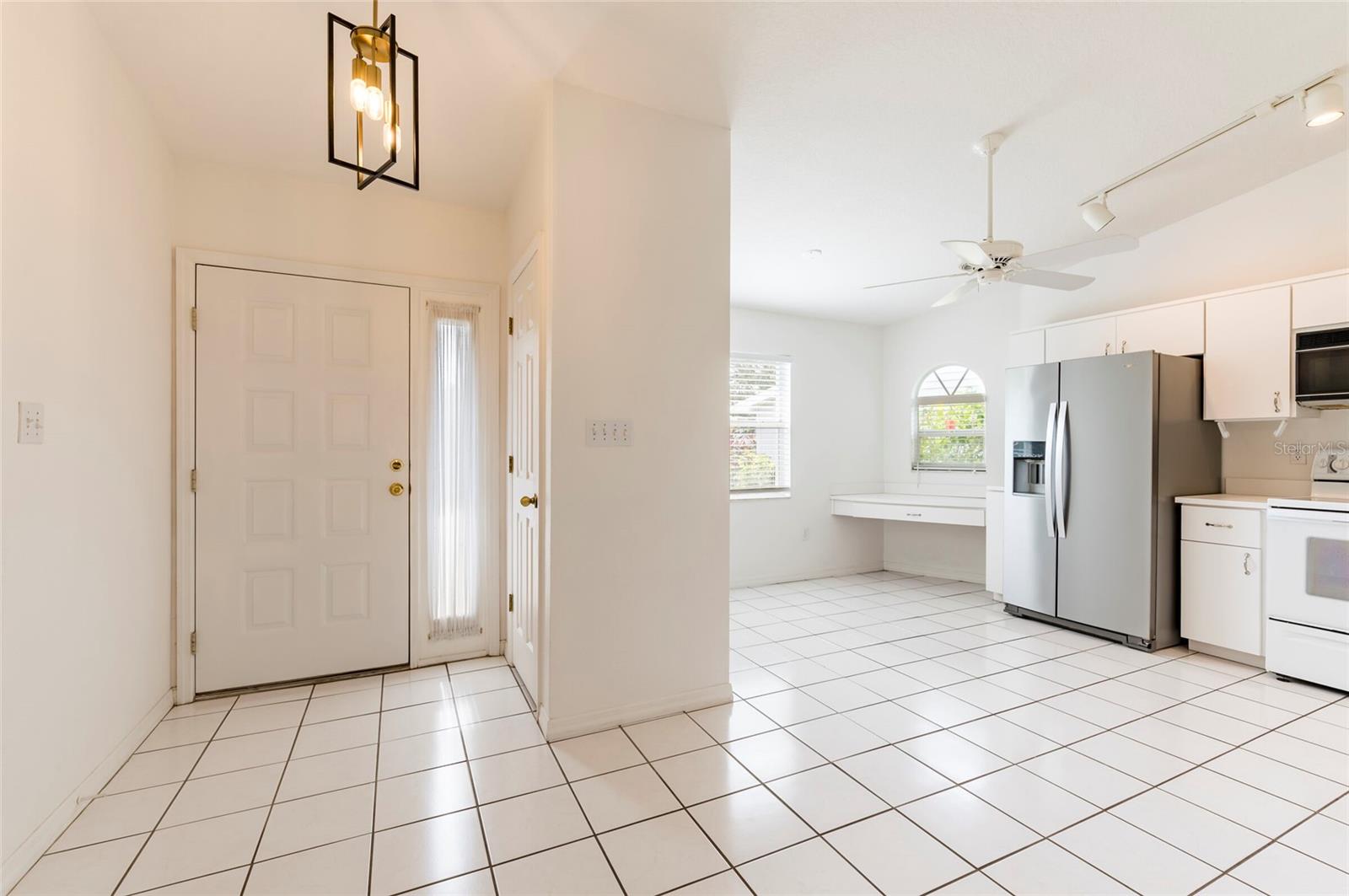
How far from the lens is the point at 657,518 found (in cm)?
269

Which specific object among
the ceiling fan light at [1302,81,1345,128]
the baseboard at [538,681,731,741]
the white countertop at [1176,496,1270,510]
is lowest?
the baseboard at [538,681,731,741]

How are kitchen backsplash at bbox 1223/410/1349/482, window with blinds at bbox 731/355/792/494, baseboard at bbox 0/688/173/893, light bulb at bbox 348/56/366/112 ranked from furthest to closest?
window with blinds at bbox 731/355/792/494 < kitchen backsplash at bbox 1223/410/1349/482 < baseboard at bbox 0/688/173/893 < light bulb at bbox 348/56/366/112

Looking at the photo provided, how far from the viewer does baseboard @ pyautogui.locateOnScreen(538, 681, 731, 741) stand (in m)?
2.47

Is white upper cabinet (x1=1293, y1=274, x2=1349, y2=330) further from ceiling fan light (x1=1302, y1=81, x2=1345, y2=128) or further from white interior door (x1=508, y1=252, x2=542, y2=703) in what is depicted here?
white interior door (x1=508, y1=252, x2=542, y2=703)

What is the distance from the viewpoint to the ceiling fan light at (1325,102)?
2.60 m

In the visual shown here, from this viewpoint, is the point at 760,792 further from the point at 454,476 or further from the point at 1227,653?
the point at 1227,653

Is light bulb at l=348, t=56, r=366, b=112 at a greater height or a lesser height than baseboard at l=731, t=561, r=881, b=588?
greater

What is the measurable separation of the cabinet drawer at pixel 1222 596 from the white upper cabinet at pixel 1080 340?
137 centimetres

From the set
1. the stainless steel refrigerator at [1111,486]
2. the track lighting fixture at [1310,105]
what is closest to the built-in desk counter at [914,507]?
the stainless steel refrigerator at [1111,486]

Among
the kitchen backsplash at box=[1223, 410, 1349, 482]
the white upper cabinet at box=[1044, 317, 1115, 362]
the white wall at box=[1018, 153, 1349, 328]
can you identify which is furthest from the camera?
the white upper cabinet at box=[1044, 317, 1115, 362]

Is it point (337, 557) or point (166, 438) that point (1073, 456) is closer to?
point (337, 557)

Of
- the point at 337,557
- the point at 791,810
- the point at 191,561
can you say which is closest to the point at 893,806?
the point at 791,810

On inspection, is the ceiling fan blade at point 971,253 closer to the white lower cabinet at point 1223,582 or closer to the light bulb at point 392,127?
the white lower cabinet at point 1223,582

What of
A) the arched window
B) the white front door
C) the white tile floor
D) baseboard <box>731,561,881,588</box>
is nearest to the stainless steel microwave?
the white tile floor
